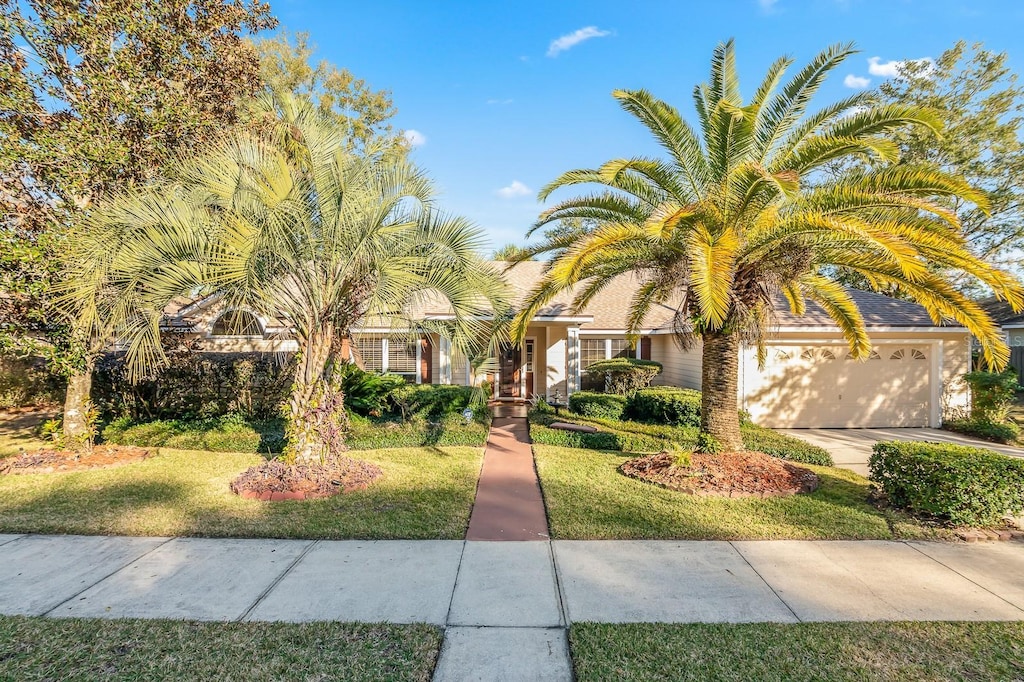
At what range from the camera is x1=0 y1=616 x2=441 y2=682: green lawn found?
9.51 ft

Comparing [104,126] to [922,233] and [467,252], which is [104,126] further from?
[922,233]

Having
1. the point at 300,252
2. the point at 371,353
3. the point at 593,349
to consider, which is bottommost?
the point at 371,353

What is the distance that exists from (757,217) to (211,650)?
24.8ft

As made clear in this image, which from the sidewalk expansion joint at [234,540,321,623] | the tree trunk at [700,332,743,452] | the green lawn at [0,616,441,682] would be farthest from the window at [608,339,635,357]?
the green lawn at [0,616,441,682]

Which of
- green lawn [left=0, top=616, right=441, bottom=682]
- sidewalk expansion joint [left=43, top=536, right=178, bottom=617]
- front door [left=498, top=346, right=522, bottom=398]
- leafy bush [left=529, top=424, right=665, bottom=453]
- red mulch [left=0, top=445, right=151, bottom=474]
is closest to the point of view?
green lawn [left=0, top=616, right=441, bottom=682]

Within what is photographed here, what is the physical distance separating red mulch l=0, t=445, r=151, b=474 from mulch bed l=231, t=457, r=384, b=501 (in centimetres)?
295

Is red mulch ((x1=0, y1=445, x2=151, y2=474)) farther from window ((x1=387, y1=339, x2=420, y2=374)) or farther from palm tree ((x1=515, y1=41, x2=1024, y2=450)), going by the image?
palm tree ((x1=515, y1=41, x2=1024, y2=450))

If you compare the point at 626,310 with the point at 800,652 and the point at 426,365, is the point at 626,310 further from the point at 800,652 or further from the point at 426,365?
the point at 800,652

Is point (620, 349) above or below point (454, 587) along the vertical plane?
above

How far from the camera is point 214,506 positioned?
237 inches

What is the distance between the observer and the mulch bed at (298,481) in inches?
252

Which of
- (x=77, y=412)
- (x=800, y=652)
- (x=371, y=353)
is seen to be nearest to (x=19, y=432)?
(x=77, y=412)

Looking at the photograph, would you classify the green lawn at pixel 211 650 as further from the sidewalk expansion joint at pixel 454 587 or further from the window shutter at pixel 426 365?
the window shutter at pixel 426 365

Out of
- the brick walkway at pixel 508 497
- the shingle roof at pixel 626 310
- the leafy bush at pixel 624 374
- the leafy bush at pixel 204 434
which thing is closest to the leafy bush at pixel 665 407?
the leafy bush at pixel 624 374
